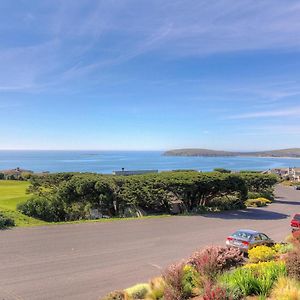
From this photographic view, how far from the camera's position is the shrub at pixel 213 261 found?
355 inches

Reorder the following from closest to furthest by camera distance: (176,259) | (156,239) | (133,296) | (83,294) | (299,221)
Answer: (133,296)
(83,294)
(176,259)
(156,239)
(299,221)

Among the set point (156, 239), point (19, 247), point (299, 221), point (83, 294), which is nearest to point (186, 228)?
point (156, 239)

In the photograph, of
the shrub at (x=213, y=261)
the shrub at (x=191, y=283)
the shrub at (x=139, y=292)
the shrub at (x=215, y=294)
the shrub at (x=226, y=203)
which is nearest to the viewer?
the shrub at (x=215, y=294)

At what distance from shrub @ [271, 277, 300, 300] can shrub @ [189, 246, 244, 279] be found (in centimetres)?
155

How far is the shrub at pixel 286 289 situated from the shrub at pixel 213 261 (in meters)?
1.55

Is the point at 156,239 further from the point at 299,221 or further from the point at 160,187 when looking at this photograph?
the point at 160,187

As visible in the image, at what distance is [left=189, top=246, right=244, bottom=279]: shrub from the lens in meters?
9.01

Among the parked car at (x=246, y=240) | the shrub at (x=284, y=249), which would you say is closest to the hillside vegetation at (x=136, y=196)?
the parked car at (x=246, y=240)

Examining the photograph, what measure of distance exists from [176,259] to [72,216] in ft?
74.6

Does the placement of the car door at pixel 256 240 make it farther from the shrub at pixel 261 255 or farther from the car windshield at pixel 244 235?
the shrub at pixel 261 255

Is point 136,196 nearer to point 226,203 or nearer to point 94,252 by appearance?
point 226,203

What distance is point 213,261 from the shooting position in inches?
359

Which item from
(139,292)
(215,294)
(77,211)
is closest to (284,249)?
(139,292)

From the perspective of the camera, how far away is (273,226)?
29250 millimetres
